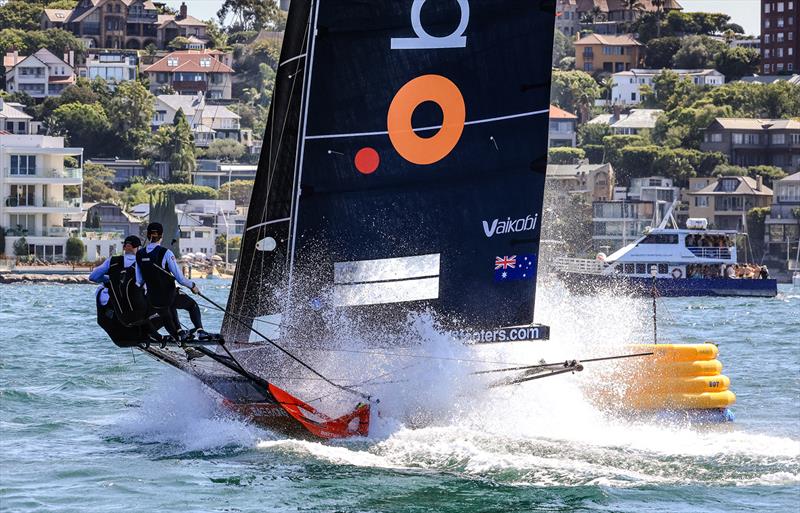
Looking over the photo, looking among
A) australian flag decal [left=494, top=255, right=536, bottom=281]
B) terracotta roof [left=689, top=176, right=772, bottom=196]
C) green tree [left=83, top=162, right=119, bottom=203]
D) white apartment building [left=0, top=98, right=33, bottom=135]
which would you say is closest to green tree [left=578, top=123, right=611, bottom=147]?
terracotta roof [left=689, top=176, right=772, bottom=196]

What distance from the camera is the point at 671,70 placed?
13038cm

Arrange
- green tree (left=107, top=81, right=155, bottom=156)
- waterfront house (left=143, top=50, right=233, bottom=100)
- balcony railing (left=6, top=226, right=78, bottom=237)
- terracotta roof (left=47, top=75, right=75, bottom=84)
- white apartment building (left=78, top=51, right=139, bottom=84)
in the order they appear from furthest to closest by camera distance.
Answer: waterfront house (left=143, top=50, right=233, bottom=100) → white apartment building (left=78, top=51, right=139, bottom=84) → terracotta roof (left=47, top=75, right=75, bottom=84) → green tree (left=107, top=81, right=155, bottom=156) → balcony railing (left=6, top=226, right=78, bottom=237)

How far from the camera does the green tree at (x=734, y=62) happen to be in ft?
Answer: 441

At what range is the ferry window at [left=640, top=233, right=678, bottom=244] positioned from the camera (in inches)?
2448

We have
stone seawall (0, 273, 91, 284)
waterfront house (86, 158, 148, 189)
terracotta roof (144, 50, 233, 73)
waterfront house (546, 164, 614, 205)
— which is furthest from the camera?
terracotta roof (144, 50, 233, 73)

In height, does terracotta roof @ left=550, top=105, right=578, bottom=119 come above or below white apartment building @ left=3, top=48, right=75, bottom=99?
below

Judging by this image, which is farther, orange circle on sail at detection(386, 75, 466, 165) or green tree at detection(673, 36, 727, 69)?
green tree at detection(673, 36, 727, 69)

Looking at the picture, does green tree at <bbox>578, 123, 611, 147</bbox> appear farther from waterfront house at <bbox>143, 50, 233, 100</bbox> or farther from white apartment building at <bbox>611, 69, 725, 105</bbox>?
waterfront house at <bbox>143, 50, 233, 100</bbox>

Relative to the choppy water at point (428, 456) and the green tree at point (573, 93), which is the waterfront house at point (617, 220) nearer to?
the green tree at point (573, 93)

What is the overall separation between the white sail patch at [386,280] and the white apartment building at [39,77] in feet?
375

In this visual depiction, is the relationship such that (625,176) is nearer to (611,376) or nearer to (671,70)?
(671,70)

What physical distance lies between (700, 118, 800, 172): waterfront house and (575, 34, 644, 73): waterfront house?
35.2m

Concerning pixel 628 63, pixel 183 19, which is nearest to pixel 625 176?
pixel 628 63

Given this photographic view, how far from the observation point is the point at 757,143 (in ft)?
349
